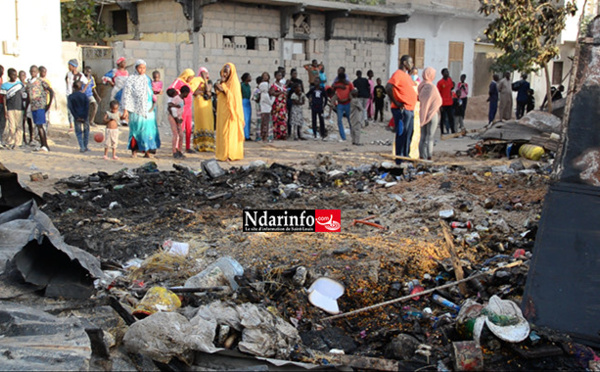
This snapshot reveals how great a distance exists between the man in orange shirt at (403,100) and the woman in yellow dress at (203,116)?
12.7ft

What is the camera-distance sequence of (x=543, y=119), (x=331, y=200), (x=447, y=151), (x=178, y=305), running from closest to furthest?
(x=178, y=305)
(x=331, y=200)
(x=543, y=119)
(x=447, y=151)

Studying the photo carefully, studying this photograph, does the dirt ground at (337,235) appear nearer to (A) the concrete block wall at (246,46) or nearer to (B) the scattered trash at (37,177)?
(B) the scattered trash at (37,177)

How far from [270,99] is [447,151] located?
4268mm

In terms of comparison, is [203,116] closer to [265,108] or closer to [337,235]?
[265,108]

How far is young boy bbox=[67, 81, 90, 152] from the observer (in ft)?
35.5

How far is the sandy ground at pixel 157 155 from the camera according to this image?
31.9 feet

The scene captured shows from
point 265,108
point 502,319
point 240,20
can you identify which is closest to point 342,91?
point 265,108

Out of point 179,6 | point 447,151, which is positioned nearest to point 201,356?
point 447,151

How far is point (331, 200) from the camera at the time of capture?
7391 millimetres

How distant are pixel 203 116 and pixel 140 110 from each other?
Answer: 1671 mm

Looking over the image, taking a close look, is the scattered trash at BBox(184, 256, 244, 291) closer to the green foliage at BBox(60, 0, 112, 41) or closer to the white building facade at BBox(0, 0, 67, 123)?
the white building facade at BBox(0, 0, 67, 123)

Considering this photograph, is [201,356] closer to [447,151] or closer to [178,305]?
[178,305]

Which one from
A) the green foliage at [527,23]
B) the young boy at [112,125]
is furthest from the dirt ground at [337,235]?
the green foliage at [527,23]

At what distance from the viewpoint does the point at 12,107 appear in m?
11.2
